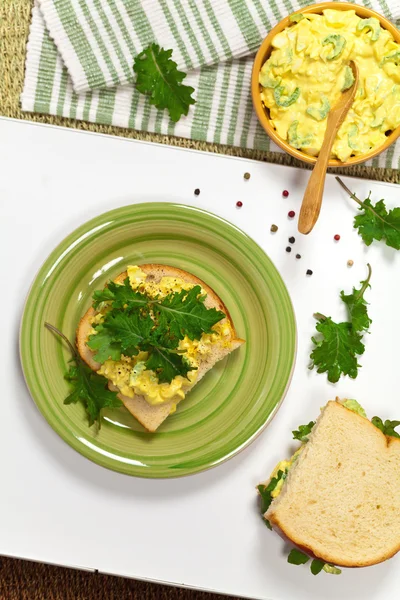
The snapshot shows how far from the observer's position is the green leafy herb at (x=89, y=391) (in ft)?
5.81

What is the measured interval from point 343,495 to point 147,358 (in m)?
0.72

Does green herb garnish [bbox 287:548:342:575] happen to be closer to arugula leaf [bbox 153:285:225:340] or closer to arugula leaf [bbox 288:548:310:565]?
arugula leaf [bbox 288:548:310:565]

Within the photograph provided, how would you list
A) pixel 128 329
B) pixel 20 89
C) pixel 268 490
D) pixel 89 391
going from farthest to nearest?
pixel 20 89 → pixel 268 490 → pixel 89 391 → pixel 128 329

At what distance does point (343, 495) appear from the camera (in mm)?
1901

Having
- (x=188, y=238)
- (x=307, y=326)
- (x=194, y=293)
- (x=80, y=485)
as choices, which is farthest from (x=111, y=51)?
(x=80, y=485)

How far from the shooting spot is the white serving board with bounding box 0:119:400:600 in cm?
190

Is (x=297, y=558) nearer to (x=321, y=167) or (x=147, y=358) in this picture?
(x=147, y=358)

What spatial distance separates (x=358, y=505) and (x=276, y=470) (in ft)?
0.85

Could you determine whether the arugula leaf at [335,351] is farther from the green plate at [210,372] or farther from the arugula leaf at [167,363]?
the arugula leaf at [167,363]

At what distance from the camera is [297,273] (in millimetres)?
1944

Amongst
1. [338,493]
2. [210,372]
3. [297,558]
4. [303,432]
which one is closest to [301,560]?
Result: [297,558]

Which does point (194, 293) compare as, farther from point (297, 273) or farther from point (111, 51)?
point (111, 51)

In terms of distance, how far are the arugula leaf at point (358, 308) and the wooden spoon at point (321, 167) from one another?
0.26 meters

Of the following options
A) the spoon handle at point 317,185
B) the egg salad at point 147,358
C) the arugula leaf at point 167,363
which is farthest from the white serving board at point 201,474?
the arugula leaf at point 167,363
